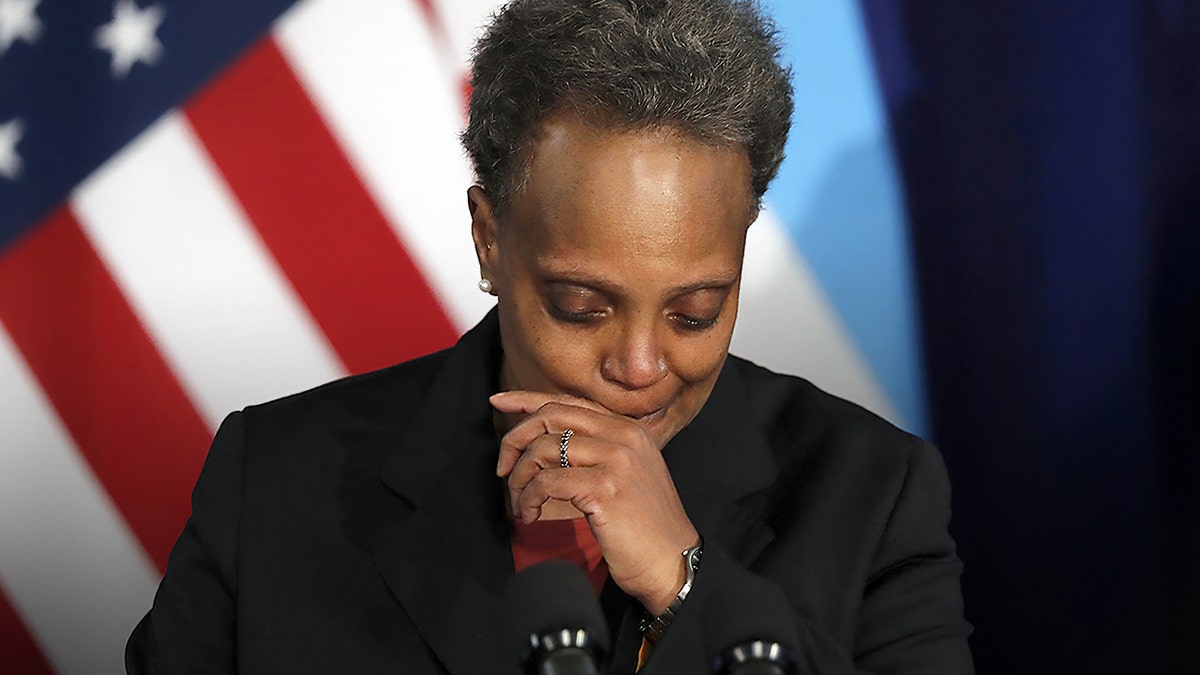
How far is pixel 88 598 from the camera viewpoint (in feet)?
7.20

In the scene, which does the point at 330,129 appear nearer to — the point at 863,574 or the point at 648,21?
the point at 648,21

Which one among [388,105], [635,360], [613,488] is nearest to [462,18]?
[388,105]

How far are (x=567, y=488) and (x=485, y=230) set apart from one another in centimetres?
34

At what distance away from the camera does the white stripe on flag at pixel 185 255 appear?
7.07ft

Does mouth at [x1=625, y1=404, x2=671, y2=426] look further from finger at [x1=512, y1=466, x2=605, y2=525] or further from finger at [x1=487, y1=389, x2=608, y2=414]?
finger at [x1=512, y1=466, x2=605, y2=525]

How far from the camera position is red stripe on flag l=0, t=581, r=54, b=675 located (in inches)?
86.0

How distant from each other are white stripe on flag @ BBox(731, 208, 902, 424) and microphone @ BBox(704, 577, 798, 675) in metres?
1.35

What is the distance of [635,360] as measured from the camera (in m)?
1.27

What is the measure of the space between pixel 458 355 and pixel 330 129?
2.35 ft

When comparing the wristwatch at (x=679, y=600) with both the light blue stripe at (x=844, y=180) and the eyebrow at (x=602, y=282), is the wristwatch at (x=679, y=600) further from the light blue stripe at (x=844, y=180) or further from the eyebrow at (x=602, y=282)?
the light blue stripe at (x=844, y=180)

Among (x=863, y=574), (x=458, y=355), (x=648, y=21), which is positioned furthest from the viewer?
(x=458, y=355)

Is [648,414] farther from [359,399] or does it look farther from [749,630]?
[749,630]

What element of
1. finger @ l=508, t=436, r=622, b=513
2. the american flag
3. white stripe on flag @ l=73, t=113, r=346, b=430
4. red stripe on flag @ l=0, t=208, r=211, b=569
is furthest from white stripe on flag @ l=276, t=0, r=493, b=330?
finger @ l=508, t=436, r=622, b=513

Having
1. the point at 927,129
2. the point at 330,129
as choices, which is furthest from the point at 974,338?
the point at 330,129
